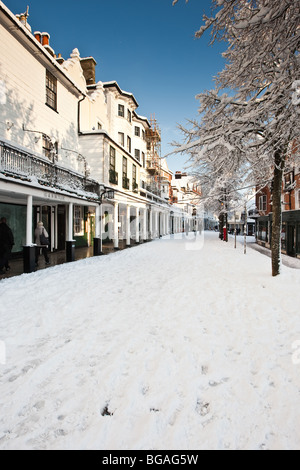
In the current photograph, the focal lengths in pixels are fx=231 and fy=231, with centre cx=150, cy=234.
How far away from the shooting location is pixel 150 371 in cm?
287

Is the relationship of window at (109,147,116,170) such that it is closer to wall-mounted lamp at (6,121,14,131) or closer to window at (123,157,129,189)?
window at (123,157,129,189)

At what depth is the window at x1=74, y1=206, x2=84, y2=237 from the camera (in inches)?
683

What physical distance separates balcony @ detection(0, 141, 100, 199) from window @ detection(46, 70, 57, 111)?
4.50 meters

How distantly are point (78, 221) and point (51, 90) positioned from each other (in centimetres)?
851

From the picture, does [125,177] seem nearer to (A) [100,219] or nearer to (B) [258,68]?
(A) [100,219]

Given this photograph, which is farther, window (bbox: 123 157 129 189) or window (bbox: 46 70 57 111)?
window (bbox: 123 157 129 189)

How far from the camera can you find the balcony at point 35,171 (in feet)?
25.6

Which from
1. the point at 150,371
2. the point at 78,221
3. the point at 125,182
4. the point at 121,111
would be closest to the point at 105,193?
the point at 78,221

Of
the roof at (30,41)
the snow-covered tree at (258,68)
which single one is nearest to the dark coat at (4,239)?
the snow-covered tree at (258,68)

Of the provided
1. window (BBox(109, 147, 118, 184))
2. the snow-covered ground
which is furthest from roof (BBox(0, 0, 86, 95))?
the snow-covered ground

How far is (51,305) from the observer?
5.25 metres

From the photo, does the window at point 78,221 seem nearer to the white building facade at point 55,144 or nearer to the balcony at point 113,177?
Answer: the white building facade at point 55,144

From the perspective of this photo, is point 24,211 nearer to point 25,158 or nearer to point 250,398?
point 25,158

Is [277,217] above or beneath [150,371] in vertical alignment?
above
